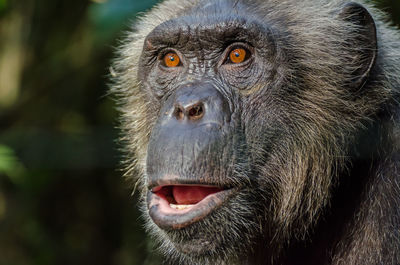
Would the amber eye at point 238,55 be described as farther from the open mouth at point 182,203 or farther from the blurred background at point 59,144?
the blurred background at point 59,144

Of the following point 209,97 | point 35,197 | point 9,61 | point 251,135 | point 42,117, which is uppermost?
point 209,97

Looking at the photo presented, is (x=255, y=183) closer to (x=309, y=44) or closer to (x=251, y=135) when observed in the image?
(x=251, y=135)

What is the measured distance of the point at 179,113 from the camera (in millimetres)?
4590

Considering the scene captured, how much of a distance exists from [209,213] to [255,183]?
1.40 feet

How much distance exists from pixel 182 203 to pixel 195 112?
0.62 meters

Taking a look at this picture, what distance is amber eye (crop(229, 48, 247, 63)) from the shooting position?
16.3ft

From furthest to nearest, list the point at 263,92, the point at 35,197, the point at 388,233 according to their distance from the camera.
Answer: the point at 35,197, the point at 263,92, the point at 388,233

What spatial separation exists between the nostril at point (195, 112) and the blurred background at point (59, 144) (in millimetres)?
4715

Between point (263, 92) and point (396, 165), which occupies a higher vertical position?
point (263, 92)

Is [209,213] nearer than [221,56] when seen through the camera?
Yes

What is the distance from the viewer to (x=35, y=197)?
33.2 ft

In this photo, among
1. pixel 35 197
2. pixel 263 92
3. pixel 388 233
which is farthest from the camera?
pixel 35 197

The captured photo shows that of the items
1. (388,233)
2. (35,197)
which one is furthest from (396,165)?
(35,197)

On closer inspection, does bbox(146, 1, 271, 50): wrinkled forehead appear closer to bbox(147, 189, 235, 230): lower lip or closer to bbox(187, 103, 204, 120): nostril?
bbox(187, 103, 204, 120): nostril
